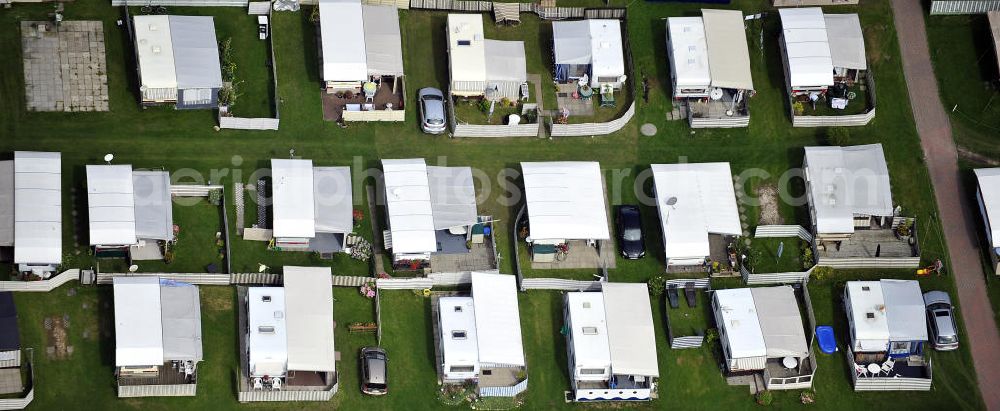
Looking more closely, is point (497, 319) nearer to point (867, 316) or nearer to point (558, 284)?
point (558, 284)

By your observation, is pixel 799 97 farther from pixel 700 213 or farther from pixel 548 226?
pixel 548 226

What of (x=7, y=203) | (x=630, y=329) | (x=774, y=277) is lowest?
(x=630, y=329)

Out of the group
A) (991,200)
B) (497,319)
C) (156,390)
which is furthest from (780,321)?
(156,390)

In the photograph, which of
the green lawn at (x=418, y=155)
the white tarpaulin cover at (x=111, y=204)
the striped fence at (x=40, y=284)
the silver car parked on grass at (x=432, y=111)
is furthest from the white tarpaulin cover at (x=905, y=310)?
the striped fence at (x=40, y=284)

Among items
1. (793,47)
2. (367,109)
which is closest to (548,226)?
(367,109)

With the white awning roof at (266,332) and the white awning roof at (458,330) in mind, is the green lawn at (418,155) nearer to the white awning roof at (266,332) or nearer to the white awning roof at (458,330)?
the white awning roof at (458,330)

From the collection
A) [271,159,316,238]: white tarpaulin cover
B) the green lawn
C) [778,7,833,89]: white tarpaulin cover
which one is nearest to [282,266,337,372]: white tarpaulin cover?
the green lawn
